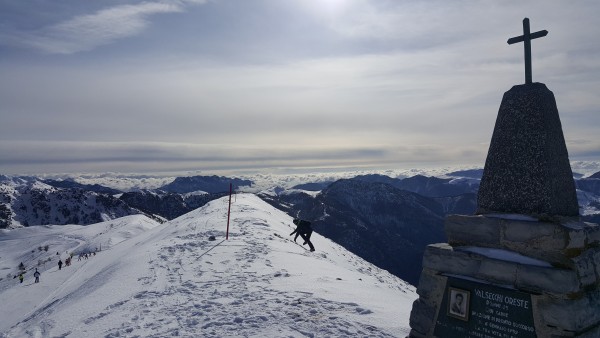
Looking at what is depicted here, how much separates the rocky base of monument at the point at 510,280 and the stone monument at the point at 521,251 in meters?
0.01

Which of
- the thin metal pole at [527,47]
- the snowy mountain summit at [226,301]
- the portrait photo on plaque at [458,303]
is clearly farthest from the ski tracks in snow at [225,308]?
the thin metal pole at [527,47]

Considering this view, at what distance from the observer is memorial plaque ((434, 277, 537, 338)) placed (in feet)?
20.4

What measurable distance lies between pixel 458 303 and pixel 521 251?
1.40 meters

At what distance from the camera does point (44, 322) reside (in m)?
13.5

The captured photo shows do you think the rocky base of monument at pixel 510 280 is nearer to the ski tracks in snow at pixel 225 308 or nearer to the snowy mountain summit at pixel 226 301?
the snowy mountain summit at pixel 226 301

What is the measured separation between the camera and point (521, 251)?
649 centimetres

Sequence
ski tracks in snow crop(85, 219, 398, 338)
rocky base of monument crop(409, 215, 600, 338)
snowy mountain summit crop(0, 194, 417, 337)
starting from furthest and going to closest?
snowy mountain summit crop(0, 194, 417, 337) → ski tracks in snow crop(85, 219, 398, 338) → rocky base of monument crop(409, 215, 600, 338)

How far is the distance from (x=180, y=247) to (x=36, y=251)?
89.0 meters

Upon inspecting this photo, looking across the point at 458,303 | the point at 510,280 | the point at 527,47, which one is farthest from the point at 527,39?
A: the point at 458,303

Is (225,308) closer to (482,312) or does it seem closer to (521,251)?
(482,312)

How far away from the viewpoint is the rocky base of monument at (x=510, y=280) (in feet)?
19.5

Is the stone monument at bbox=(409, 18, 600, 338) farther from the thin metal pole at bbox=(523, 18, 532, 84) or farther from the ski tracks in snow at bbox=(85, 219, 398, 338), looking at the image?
the ski tracks in snow at bbox=(85, 219, 398, 338)

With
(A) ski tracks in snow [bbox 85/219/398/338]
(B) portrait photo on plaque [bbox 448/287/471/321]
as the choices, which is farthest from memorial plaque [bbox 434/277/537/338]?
(A) ski tracks in snow [bbox 85/219/398/338]

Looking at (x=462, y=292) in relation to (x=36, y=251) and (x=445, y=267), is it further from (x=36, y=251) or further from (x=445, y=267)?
(x=36, y=251)
